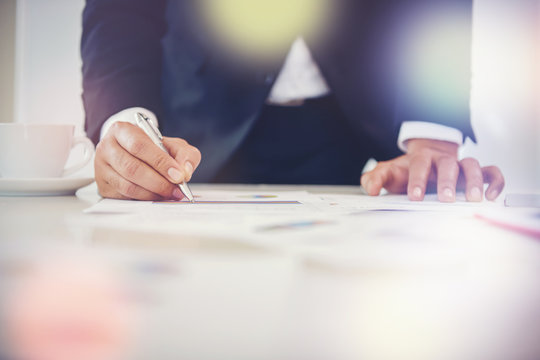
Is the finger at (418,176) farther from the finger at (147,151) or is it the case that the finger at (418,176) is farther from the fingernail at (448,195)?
the finger at (147,151)

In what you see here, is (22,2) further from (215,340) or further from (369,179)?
(215,340)

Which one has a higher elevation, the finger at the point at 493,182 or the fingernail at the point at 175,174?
the fingernail at the point at 175,174

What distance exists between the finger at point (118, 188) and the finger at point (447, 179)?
406mm

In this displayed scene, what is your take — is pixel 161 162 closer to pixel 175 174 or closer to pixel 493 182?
pixel 175 174

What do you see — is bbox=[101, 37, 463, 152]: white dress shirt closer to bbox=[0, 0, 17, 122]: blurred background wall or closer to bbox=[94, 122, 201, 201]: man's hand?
bbox=[94, 122, 201, 201]: man's hand

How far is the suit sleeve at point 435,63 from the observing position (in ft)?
3.19

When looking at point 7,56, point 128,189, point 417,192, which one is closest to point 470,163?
point 417,192

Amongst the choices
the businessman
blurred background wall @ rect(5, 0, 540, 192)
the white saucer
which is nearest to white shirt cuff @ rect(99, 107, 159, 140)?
the businessman

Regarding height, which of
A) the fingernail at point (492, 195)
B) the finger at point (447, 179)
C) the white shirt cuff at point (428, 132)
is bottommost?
the fingernail at point (492, 195)

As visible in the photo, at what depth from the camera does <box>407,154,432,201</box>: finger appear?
1.85ft

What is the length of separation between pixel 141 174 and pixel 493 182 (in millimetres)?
571

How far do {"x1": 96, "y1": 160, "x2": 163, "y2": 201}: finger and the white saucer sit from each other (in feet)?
0.14

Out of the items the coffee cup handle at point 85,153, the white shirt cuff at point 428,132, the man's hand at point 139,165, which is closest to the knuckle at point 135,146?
the man's hand at point 139,165

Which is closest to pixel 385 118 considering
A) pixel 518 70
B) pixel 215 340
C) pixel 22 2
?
pixel 215 340
